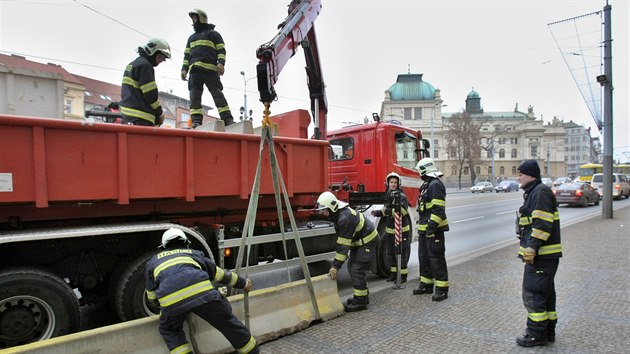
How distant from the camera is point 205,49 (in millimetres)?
5359

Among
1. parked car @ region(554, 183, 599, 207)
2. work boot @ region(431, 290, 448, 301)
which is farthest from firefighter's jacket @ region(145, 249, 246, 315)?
parked car @ region(554, 183, 599, 207)

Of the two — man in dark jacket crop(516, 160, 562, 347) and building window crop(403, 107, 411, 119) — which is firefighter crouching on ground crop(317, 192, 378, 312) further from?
building window crop(403, 107, 411, 119)

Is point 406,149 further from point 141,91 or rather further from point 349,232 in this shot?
point 141,91

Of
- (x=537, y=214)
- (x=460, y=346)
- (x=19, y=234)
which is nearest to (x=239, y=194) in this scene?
(x=19, y=234)

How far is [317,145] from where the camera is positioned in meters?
5.46

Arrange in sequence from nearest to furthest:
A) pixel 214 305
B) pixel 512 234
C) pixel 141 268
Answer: pixel 214 305 < pixel 141 268 < pixel 512 234

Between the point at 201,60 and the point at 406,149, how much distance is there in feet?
12.8

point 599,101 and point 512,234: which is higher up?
point 599,101

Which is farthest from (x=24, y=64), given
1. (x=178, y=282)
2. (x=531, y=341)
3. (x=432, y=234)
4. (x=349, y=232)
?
(x=531, y=341)

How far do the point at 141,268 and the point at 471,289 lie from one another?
4420mm

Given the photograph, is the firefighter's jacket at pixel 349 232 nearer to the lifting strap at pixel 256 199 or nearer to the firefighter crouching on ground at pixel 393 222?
the lifting strap at pixel 256 199

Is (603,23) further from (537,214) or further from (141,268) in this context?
(141,268)

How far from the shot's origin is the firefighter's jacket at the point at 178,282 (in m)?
3.09

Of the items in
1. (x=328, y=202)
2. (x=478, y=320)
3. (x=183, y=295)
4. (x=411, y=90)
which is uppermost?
(x=411, y=90)
